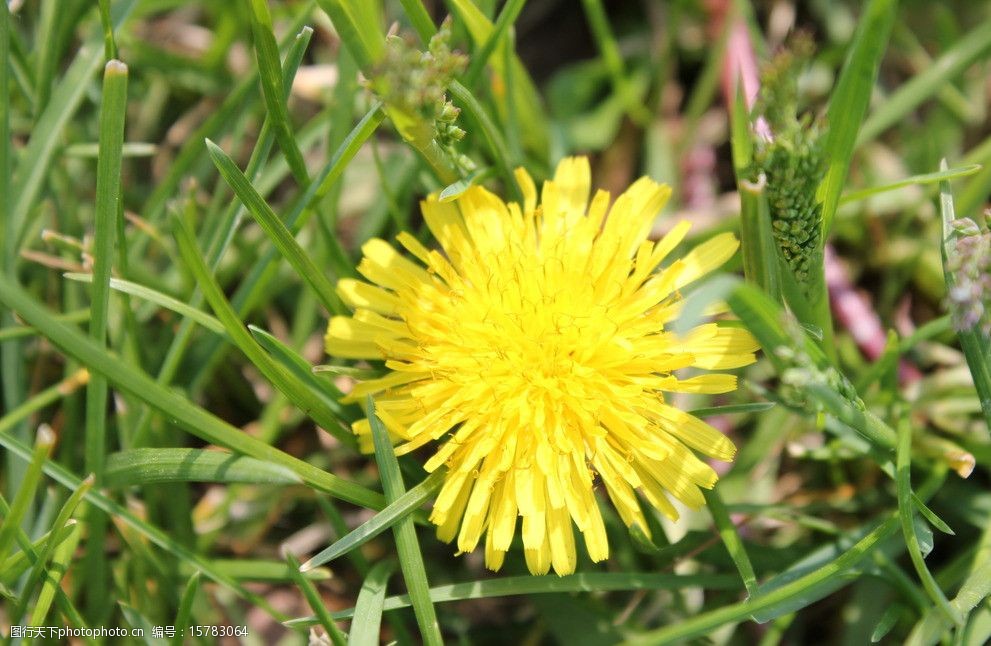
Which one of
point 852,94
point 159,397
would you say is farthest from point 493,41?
point 159,397

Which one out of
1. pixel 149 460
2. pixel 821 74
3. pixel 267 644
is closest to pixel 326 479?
pixel 149 460

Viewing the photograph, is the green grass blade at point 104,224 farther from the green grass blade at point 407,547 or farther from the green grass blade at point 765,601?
the green grass blade at point 765,601

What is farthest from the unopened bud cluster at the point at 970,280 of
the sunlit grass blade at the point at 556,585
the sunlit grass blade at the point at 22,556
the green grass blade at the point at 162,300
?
the sunlit grass blade at the point at 22,556

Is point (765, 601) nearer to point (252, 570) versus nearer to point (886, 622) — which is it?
point (886, 622)

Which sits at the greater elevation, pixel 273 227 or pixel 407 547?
pixel 273 227

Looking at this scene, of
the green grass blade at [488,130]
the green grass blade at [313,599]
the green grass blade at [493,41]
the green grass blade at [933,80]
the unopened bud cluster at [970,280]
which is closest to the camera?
the unopened bud cluster at [970,280]

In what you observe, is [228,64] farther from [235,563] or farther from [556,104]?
[235,563]
